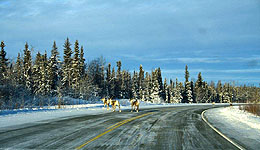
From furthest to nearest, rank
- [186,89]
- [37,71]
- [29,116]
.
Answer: [186,89], [37,71], [29,116]

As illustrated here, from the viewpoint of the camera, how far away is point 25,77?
5319 cm

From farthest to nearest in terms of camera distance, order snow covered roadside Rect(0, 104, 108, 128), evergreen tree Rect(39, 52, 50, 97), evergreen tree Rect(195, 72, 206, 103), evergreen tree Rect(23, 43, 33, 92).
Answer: evergreen tree Rect(195, 72, 206, 103), evergreen tree Rect(39, 52, 50, 97), evergreen tree Rect(23, 43, 33, 92), snow covered roadside Rect(0, 104, 108, 128)

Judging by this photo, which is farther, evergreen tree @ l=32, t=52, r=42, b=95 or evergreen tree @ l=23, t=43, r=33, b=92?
evergreen tree @ l=32, t=52, r=42, b=95

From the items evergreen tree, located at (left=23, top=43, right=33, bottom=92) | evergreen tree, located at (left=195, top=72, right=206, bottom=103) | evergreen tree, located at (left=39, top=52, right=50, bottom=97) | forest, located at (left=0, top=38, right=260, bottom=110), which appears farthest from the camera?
evergreen tree, located at (left=195, top=72, right=206, bottom=103)

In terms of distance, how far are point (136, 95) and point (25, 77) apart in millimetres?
50402

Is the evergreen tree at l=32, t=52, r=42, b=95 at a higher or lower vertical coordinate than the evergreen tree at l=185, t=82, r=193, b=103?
higher

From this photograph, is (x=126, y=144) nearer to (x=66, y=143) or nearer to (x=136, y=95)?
(x=66, y=143)

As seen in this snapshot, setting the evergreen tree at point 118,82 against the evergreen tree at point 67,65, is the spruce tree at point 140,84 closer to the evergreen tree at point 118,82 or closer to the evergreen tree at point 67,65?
the evergreen tree at point 118,82

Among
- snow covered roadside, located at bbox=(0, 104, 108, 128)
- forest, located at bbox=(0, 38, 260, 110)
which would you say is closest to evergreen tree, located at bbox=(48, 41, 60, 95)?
forest, located at bbox=(0, 38, 260, 110)

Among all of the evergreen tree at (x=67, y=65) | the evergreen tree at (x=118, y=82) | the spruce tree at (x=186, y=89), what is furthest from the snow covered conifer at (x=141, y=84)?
the evergreen tree at (x=67, y=65)

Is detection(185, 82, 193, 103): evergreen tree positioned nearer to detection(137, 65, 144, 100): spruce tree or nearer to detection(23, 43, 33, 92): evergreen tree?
detection(137, 65, 144, 100): spruce tree

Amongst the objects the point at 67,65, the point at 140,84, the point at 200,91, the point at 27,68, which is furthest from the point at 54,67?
the point at 200,91

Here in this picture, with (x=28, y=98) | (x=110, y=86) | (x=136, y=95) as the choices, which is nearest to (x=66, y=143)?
(x=28, y=98)

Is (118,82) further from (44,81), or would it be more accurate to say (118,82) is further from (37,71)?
(44,81)
